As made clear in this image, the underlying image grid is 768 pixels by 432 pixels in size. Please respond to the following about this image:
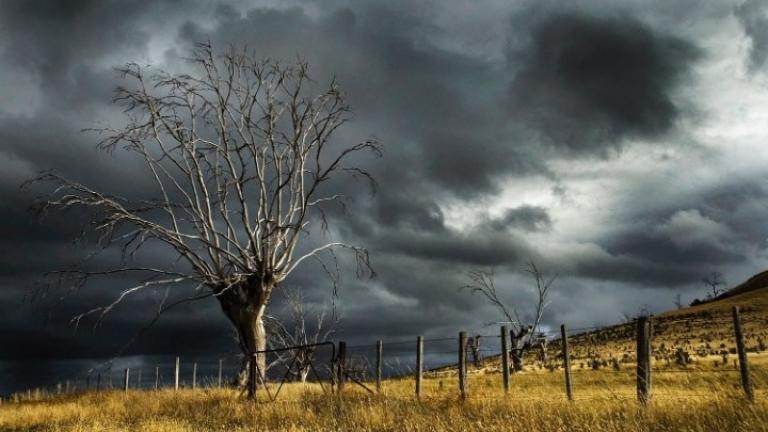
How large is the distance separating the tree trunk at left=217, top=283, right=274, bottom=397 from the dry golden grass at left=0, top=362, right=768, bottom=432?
2.09 meters

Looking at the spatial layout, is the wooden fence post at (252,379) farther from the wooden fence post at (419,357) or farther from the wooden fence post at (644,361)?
the wooden fence post at (644,361)

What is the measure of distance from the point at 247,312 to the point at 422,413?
11.5m

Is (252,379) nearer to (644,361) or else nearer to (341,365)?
(341,365)

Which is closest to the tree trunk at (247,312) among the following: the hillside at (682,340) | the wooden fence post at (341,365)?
the wooden fence post at (341,365)

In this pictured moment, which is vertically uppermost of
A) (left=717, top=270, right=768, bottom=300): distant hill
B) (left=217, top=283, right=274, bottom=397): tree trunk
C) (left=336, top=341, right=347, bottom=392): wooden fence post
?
(left=717, top=270, right=768, bottom=300): distant hill

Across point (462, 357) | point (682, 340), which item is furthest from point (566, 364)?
point (682, 340)

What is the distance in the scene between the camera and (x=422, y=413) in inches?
460

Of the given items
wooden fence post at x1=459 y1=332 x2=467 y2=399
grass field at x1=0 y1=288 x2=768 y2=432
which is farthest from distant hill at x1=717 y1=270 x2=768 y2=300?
wooden fence post at x1=459 y1=332 x2=467 y2=399

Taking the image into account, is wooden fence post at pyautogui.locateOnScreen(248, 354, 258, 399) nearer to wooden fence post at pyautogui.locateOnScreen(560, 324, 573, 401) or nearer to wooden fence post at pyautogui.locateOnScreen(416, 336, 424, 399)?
wooden fence post at pyautogui.locateOnScreen(416, 336, 424, 399)

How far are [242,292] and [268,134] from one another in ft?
19.9

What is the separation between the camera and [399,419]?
35.8 ft

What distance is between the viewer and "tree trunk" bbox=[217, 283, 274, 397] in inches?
853

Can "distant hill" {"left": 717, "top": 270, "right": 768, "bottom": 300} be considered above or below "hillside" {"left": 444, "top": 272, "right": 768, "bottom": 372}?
above

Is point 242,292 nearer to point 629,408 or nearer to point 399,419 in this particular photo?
point 399,419
